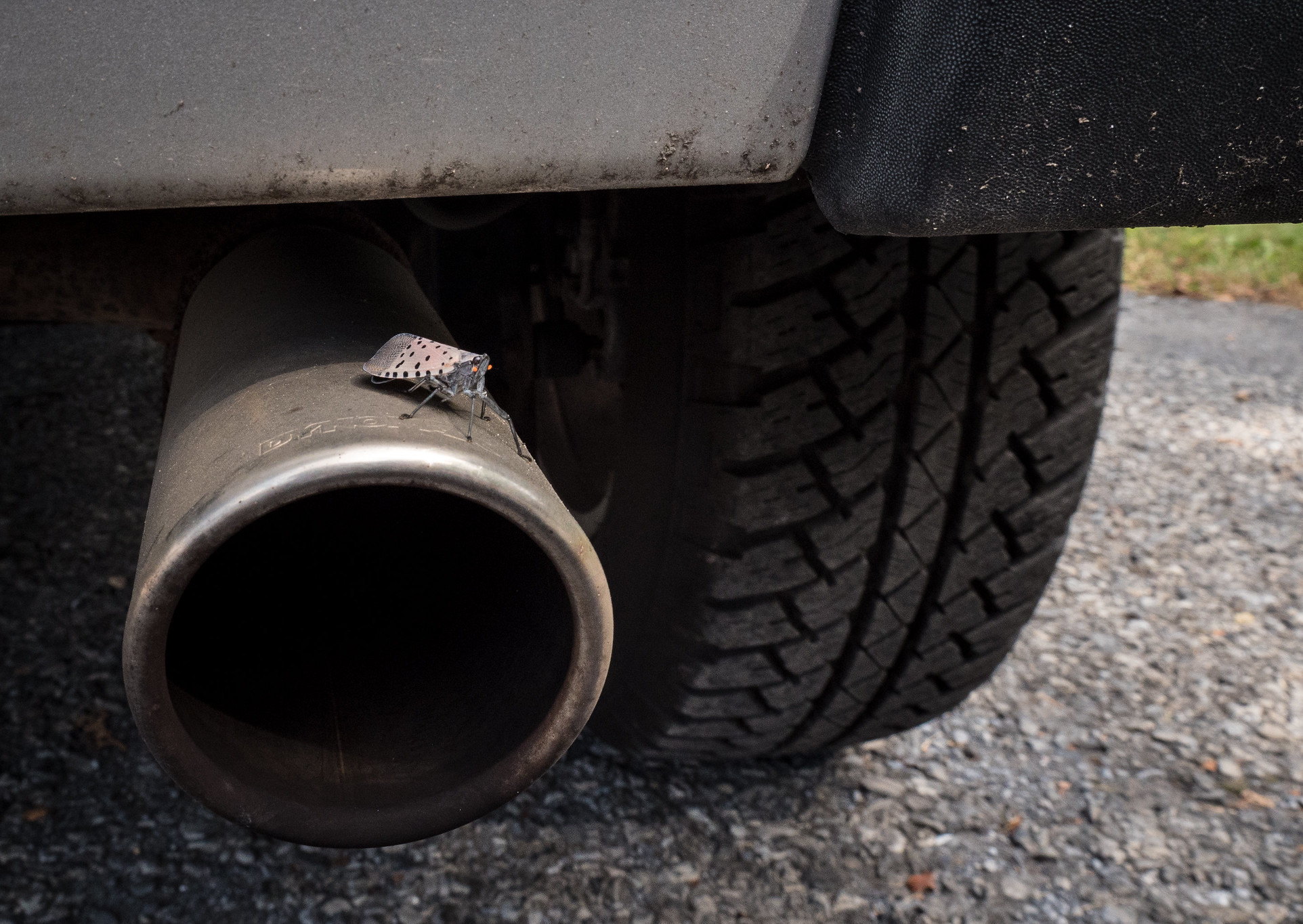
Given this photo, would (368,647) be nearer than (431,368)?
No

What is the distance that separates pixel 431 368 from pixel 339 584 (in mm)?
291

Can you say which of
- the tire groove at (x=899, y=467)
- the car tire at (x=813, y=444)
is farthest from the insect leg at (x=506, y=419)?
the tire groove at (x=899, y=467)

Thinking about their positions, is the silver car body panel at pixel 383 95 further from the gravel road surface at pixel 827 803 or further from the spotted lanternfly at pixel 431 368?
the gravel road surface at pixel 827 803

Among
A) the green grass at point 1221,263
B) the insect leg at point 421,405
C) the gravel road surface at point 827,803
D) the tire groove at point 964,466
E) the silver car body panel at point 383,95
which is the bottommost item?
the green grass at point 1221,263

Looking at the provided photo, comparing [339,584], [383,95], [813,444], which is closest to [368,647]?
[339,584]

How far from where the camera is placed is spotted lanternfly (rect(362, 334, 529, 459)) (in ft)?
2.39

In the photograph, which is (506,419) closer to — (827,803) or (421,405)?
(421,405)

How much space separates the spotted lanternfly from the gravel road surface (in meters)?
0.86

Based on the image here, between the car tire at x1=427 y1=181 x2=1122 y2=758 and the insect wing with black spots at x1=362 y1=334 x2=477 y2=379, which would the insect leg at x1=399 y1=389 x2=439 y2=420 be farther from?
the car tire at x1=427 y1=181 x2=1122 y2=758

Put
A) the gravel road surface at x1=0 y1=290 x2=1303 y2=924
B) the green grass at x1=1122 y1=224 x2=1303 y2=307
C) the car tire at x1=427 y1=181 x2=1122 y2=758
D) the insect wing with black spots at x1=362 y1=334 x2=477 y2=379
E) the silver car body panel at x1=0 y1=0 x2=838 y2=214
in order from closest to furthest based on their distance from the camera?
the silver car body panel at x1=0 y1=0 x2=838 y2=214 → the insect wing with black spots at x1=362 y1=334 x2=477 y2=379 → the car tire at x1=427 y1=181 x2=1122 y2=758 → the gravel road surface at x1=0 y1=290 x2=1303 y2=924 → the green grass at x1=1122 y1=224 x2=1303 y2=307

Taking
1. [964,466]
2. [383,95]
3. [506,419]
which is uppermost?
[383,95]

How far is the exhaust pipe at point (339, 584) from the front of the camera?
0.64m

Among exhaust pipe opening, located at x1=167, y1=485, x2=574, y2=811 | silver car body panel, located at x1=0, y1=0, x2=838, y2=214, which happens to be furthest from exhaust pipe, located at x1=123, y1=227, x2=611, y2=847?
silver car body panel, located at x1=0, y1=0, x2=838, y2=214

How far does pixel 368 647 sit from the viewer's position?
887mm
